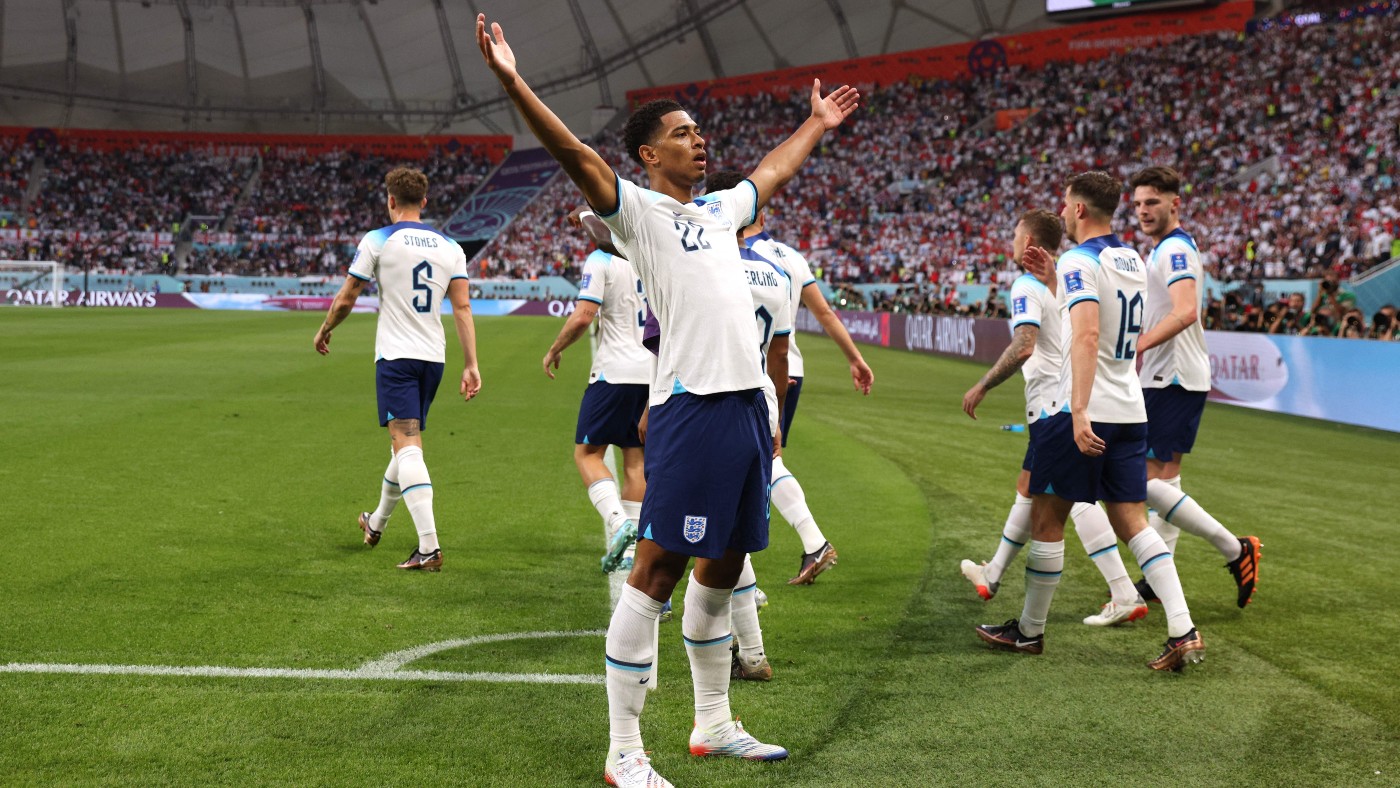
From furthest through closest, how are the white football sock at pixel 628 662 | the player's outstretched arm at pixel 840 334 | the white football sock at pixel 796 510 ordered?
the white football sock at pixel 796 510 < the player's outstretched arm at pixel 840 334 < the white football sock at pixel 628 662

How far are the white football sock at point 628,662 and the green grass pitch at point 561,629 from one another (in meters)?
0.21

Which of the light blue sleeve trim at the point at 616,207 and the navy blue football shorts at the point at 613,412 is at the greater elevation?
the light blue sleeve trim at the point at 616,207

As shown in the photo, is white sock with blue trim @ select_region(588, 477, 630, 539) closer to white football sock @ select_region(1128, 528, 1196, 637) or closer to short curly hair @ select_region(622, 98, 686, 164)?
white football sock @ select_region(1128, 528, 1196, 637)

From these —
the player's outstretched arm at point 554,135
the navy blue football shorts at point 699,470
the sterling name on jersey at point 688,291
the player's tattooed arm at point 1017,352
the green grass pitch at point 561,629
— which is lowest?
the green grass pitch at point 561,629

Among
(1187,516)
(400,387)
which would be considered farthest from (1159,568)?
(400,387)

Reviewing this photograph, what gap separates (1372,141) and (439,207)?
48.5 metres

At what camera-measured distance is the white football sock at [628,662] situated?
3.72 m

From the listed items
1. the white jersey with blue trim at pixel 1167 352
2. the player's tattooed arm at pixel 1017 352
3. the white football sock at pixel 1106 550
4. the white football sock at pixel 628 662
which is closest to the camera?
the white football sock at pixel 628 662

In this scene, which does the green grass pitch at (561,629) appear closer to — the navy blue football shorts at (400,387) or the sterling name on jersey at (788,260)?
the navy blue football shorts at (400,387)

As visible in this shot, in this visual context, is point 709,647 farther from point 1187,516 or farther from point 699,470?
point 1187,516

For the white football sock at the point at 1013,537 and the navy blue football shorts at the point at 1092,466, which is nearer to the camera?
the navy blue football shorts at the point at 1092,466

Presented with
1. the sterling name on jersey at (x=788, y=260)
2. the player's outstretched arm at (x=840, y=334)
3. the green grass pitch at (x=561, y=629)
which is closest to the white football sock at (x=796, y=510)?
the green grass pitch at (x=561, y=629)

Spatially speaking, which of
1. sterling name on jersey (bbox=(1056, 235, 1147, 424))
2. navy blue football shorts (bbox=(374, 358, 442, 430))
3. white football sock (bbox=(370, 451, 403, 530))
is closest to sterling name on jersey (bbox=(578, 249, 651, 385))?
navy blue football shorts (bbox=(374, 358, 442, 430))

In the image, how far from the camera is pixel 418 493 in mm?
6711
